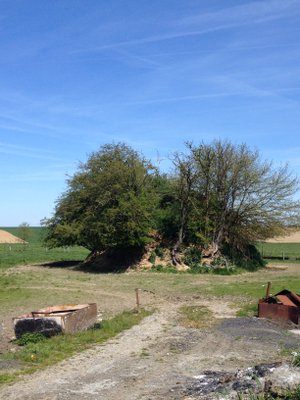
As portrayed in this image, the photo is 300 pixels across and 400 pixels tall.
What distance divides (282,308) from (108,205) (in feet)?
69.1

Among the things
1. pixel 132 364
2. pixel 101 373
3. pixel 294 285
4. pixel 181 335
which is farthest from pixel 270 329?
pixel 294 285

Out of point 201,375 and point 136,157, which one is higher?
point 136,157

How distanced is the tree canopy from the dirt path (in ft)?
65.5

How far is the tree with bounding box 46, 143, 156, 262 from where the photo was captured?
115 feet

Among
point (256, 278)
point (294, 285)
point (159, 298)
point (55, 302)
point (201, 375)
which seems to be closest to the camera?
point (201, 375)

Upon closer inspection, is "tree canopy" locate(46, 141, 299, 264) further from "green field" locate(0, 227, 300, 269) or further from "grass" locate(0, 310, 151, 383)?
"grass" locate(0, 310, 151, 383)

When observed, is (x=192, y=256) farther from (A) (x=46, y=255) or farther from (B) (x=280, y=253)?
(B) (x=280, y=253)

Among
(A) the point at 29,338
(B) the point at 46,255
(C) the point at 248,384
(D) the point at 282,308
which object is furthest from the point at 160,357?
(B) the point at 46,255

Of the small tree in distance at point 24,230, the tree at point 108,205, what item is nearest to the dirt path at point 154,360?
the tree at point 108,205

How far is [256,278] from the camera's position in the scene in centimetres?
3234

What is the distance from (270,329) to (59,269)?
24.3 meters

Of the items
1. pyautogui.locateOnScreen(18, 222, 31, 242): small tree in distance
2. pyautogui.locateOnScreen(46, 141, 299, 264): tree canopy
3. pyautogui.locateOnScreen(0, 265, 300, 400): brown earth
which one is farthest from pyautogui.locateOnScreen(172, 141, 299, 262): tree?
pyautogui.locateOnScreen(18, 222, 31, 242): small tree in distance

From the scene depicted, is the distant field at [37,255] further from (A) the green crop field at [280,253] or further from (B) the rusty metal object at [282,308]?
(B) the rusty metal object at [282,308]

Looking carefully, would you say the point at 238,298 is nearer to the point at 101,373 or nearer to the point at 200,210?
the point at 101,373
